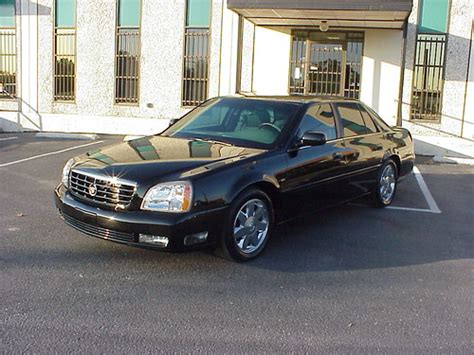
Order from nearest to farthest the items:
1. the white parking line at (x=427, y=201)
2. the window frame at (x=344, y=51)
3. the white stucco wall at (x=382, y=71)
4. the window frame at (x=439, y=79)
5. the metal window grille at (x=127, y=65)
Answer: the white parking line at (x=427, y=201), the window frame at (x=439, y=79), the white stucco wall at (x=382, y=71), the window frame at (x=344, y=51), the metal window grille at (x=127, y=65)

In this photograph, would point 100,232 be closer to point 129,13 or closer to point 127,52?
point 127,52

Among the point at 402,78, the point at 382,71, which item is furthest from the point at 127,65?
the point at 402,78

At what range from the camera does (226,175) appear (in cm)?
446

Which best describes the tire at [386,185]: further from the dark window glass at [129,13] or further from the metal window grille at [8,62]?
the metal window grille at [8,62]

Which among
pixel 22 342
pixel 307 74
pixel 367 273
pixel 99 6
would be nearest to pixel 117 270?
pixel 22 342

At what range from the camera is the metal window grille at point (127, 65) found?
14.9 meters

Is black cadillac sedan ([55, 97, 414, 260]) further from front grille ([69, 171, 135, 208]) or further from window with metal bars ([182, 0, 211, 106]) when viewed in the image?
window with metal bars ([182, 0, 211, 106])

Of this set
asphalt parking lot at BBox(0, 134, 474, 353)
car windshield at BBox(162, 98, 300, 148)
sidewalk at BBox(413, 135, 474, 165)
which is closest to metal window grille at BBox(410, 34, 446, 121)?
sidewalk at BBox(413, 135, 474, 165)

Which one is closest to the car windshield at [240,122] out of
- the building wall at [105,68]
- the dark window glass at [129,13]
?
the building wall at [105,68]

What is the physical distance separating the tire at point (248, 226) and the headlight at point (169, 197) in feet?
1.50

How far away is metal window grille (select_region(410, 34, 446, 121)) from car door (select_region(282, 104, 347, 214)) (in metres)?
8.05

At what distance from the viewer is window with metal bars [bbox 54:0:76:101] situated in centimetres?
1544

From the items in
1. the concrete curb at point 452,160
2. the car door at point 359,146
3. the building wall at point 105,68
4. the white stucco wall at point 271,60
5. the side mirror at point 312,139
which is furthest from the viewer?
the building wall at point 105,68

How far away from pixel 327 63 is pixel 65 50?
7990 mm
